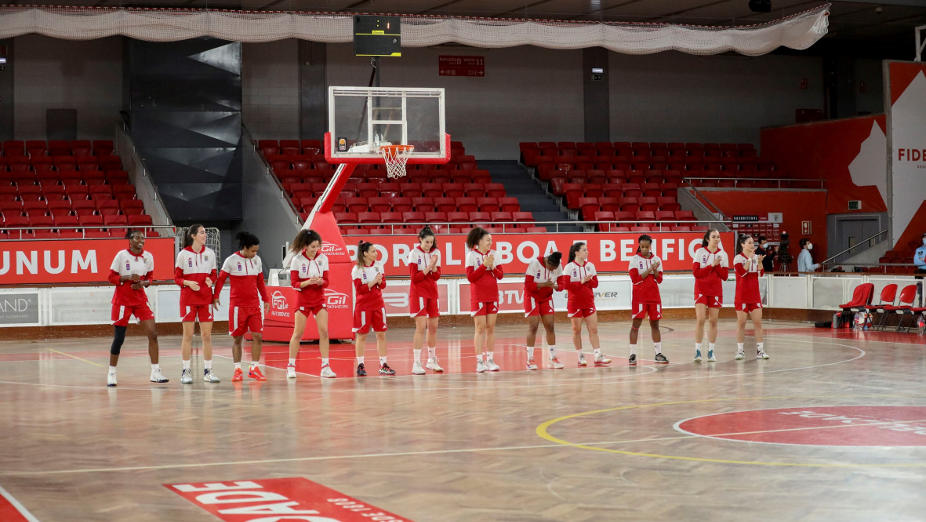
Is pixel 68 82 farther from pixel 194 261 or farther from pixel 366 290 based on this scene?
pixel 366 290

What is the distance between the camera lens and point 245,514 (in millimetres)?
6895

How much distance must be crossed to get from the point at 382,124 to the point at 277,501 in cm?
1225

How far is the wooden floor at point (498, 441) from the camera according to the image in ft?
23.6

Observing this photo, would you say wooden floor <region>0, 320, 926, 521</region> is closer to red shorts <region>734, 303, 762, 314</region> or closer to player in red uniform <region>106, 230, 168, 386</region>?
player in red uniform <region>106, 230, 168, 386</region>

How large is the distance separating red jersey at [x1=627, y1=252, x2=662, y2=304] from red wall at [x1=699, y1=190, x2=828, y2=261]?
16213mm

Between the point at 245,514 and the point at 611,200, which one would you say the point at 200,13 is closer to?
the point at 611,200

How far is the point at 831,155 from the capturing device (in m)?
33.8

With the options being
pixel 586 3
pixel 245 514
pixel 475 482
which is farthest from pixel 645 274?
pixel 586 3

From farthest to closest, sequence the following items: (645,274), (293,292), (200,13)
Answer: (200,13), (293,292), (645,274)

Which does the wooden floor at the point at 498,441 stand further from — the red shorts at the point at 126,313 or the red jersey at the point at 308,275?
the red jersey at the point at 308,275

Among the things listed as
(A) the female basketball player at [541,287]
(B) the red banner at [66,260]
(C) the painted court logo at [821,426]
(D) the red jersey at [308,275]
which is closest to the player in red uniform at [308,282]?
(D) the red jersey at [308,275]

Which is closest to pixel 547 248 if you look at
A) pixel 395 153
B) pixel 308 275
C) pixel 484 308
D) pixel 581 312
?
pixel 395 153

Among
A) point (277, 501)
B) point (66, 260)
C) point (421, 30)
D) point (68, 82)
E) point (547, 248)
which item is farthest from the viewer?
point (68, 82)

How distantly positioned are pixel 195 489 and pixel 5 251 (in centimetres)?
1696
